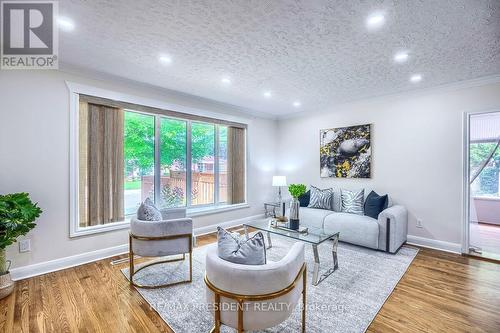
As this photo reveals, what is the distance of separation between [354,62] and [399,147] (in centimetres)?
204

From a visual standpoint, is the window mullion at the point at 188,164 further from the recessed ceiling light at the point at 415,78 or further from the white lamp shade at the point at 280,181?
the recessed ceiling light at the point at 415,78

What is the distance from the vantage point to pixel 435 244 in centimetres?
369

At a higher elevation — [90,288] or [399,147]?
[399,147]

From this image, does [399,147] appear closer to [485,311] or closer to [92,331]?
[485,311]

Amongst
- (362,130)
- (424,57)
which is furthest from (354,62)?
(362,130)

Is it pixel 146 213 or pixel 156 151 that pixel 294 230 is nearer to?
pixel 146 213

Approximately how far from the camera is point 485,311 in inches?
84.0

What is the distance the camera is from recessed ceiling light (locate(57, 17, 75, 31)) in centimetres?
204

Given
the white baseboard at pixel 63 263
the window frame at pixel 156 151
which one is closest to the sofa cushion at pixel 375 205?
the window frame at pixel 156 151

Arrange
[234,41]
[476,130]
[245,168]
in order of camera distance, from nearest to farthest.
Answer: [234,41]
[476,130]
[245,168]

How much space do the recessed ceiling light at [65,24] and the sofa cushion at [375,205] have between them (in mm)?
4445

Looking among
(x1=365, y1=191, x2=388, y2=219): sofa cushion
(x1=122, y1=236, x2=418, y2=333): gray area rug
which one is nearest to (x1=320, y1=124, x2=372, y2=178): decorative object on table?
(x1=365, y1=191, x2=388, y2=219): sofa cushion

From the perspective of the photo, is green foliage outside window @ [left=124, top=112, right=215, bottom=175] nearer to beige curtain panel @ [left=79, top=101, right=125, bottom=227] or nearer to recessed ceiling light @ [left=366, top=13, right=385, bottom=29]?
beige curtain panel @ [left=79, top=101, right=125, bottom=227]

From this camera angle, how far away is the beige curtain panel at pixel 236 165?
16.5ft
